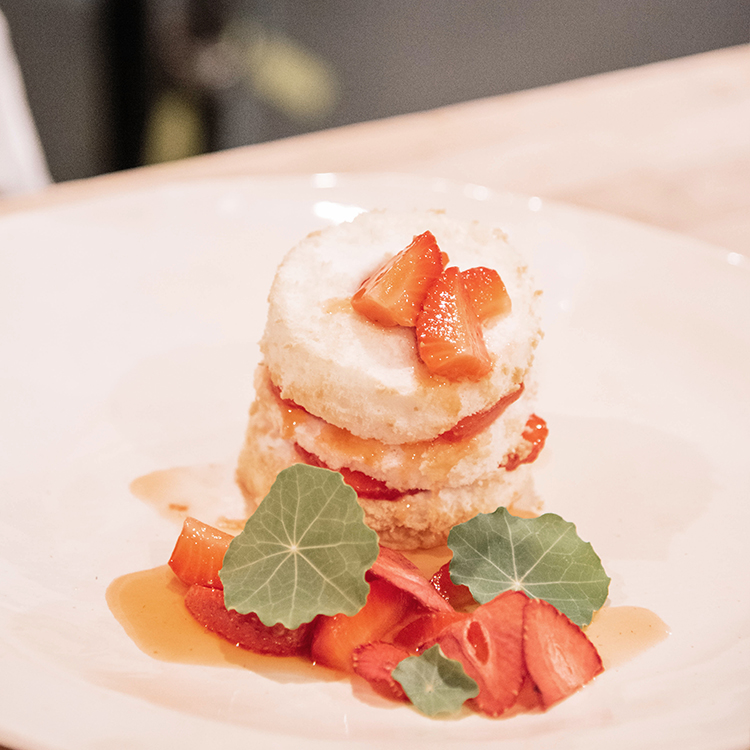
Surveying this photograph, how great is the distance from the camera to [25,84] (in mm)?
4098

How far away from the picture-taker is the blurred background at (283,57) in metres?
4.11

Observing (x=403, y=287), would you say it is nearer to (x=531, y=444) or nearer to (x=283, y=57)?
(x=531, y=444)

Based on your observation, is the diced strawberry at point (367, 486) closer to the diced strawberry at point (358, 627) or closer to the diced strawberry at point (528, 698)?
the diced strawberry at point (358, 627)

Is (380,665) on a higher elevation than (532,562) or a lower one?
lower

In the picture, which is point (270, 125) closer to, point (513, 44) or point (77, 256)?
point (513, 44)

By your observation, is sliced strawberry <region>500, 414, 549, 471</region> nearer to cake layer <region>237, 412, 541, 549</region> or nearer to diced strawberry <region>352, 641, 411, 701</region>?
cake layer <region>237, 412, 541, 549</region>

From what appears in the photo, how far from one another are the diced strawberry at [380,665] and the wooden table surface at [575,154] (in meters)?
2.00

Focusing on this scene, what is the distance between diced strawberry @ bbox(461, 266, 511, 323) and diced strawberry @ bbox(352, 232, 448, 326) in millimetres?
91

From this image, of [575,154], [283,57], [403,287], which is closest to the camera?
[403,287]

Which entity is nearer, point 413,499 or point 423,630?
point 423,630

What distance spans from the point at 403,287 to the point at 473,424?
337 millimetres

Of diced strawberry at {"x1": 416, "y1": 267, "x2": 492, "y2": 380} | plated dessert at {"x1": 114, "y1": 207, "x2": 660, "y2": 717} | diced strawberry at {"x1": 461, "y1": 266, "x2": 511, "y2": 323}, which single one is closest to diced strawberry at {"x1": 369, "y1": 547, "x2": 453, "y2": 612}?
plated dessert at {"x1": 114, "y1": 207, "x2": 660, "y2": 717}

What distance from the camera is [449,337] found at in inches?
66.8

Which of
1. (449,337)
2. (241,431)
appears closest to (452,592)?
(449,337)
